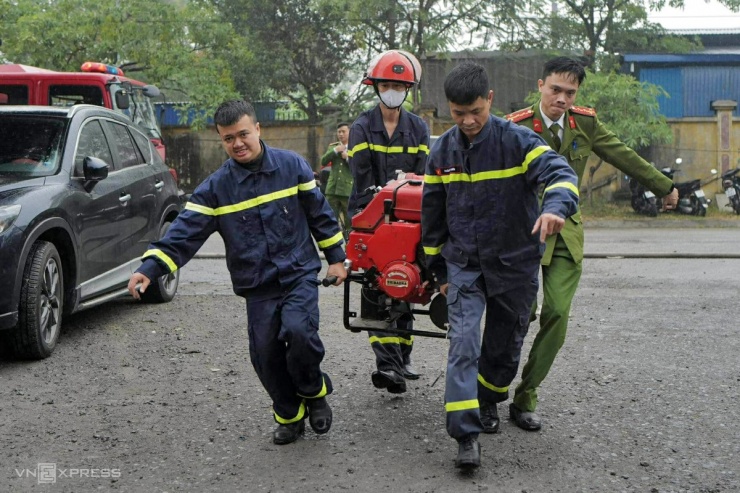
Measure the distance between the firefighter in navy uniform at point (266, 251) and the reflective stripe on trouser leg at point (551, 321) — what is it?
102 centimetres

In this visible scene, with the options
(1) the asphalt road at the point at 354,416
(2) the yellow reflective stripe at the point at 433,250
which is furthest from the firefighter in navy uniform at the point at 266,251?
(2) the yellow reflective stripe at the point at 433,250

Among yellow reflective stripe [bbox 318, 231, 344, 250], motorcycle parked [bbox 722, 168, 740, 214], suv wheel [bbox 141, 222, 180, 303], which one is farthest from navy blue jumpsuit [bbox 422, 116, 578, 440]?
motorcycle parked [bbox 722, 168, 740, 214]

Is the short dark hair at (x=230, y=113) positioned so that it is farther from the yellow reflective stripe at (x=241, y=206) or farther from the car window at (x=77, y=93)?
the car window at (x=77, y=93)

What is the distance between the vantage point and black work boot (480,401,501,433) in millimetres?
5074

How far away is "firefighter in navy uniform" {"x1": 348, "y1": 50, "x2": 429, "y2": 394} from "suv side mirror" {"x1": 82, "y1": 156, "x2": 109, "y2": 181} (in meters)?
2.19

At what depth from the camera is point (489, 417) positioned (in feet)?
16.7

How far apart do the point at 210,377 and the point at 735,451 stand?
3145 millimetres

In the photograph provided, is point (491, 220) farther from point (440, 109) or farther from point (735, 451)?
point (440, 109)

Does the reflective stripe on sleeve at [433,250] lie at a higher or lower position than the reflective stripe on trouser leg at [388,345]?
higher

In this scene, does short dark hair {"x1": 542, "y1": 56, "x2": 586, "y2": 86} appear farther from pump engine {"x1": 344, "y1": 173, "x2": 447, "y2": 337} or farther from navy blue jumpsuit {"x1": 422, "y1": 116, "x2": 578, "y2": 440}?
pump engine {"x1": 344, "y1": 173, "x2": 447, "y2": 337}

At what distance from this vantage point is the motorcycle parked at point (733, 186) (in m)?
22.8

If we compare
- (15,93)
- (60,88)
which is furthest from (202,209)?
(15,93)

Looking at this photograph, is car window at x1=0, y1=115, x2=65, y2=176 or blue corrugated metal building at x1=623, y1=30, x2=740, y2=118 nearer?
car window at x1=0, y1=115, x2=65, y2=176

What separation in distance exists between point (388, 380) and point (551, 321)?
3.46 ft
